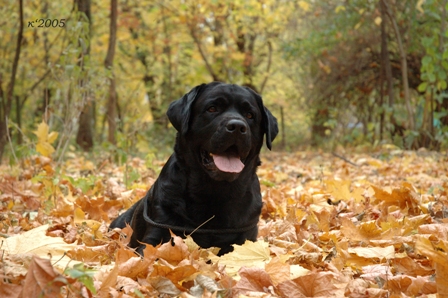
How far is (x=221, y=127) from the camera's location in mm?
3107

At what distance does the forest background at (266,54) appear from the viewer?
11594 mm

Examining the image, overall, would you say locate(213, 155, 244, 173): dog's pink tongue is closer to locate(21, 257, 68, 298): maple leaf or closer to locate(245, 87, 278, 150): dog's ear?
locate(245, 87, 278, 150): dog's ear

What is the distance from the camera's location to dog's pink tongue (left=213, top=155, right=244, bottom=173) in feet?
10.2

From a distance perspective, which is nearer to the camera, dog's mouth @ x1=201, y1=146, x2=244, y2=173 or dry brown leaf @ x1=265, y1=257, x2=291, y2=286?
dry brown leaf @ x1=265, y1=257, x2=291, y2=286

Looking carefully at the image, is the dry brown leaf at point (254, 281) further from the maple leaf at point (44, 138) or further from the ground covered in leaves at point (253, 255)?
the maple leaf at point (44, 138)

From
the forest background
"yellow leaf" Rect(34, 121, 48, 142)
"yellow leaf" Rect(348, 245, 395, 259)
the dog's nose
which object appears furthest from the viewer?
the forest background

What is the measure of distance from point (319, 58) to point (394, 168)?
854 cm

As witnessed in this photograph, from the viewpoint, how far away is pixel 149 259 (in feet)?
7.35

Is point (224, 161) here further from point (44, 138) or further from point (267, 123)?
point (44, 138)

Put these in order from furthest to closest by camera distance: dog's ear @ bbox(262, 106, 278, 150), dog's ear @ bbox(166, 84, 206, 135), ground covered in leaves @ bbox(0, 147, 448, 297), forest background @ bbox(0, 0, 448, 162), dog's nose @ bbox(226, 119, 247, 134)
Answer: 1. forest background @ bbox(0, 0, 448, 162)
2. dog's ear @ bbox(262, 106, 278, 150)
3. dog's ear @ bbox(166, 84, 206, 135)
4. dog's nose @ bbox(226, 119, 247, 134)
5. ground covered in leaves @ bbox(0, 147, 448, 297)

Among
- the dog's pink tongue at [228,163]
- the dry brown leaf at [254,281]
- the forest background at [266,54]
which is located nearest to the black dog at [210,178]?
the dog's pink tongue at [228,163]

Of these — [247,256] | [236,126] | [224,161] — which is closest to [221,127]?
[236,126]

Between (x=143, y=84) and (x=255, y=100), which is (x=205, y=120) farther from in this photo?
(x=143, y=84)

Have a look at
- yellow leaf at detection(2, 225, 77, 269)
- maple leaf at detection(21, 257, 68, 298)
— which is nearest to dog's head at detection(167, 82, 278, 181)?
yellow leaf at detection(2, 225, 77, 269)
